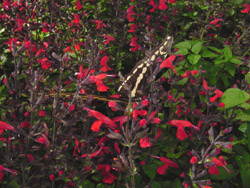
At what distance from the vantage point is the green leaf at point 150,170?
6.36 ft

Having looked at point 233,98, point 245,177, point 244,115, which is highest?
point 233,98

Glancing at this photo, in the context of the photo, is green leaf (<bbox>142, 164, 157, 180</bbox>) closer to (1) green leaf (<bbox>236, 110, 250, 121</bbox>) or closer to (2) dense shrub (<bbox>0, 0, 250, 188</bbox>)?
(2) dense shrub (<bbox>0, 0, 250, 188</bbox>)

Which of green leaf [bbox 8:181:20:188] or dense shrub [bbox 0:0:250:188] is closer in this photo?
dense shrub [bbox 0:0:250:188]

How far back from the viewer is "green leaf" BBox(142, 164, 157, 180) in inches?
76.3

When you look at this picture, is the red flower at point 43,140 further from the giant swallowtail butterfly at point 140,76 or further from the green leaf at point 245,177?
the green leaf at point 245,177

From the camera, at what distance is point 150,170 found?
196 cm

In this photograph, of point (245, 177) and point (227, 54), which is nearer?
point (245, 177)

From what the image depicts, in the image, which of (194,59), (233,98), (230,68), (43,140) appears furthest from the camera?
(230,68)

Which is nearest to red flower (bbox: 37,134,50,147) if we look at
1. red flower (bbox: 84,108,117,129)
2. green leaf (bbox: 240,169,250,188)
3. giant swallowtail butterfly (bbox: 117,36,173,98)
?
red flower (bbox: 84,108,117,129)

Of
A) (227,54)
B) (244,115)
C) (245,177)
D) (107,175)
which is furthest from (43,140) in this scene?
(227,54)

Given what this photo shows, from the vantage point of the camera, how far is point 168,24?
3.55 meters

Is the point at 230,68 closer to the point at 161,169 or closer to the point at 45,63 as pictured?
the point at 161,169

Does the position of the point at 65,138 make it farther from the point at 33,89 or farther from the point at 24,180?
the point at 33,89

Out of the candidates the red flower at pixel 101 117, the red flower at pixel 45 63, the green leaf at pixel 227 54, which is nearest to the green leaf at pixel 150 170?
the red flower at pixel 101 117
